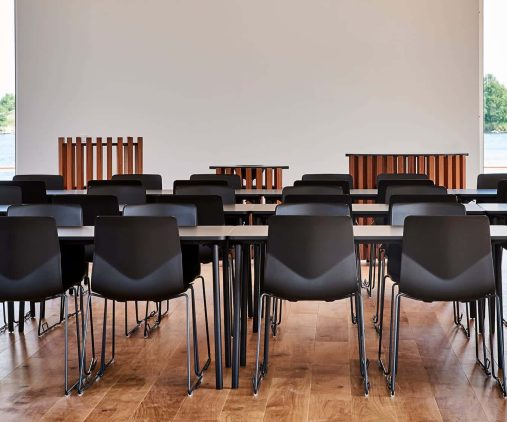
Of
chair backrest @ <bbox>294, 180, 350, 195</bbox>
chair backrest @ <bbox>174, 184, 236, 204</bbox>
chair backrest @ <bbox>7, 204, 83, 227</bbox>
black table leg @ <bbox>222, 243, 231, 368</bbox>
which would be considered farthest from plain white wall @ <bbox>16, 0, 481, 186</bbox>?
black table leg @ <bbox>222, 243, 231, 368</bbox>

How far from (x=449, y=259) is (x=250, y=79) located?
907 centimetres

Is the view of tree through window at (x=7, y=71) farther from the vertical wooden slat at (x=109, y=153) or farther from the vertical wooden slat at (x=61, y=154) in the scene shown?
the vertical wooden slat at (x=109, y=153)

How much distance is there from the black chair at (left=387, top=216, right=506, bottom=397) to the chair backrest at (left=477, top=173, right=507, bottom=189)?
14.1 ft

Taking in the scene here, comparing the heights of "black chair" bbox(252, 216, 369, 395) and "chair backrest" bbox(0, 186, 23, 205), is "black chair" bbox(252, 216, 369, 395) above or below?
below

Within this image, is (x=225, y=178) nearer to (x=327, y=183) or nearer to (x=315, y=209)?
(x=327, y=183)

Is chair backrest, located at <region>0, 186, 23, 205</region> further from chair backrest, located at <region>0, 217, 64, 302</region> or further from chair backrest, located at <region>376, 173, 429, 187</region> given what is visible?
chair backrest, located at <region>376, 173, 429, 187</region>

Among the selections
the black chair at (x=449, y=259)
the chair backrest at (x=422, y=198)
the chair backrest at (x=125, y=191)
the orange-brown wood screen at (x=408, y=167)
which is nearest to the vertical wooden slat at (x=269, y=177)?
the orange-brown wood screen at (x=408, y=167)

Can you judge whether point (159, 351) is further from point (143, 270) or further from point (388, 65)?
point (388, 65)

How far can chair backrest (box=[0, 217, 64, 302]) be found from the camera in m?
4.34

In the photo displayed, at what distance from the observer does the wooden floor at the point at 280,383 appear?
394 cm

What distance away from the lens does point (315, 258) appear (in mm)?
4281

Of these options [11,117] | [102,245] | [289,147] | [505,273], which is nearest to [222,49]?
→ [289,147]

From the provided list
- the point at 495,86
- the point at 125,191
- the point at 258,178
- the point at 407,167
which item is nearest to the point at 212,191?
the point at 125,191

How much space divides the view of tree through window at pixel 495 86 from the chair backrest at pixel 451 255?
9.25 metres
